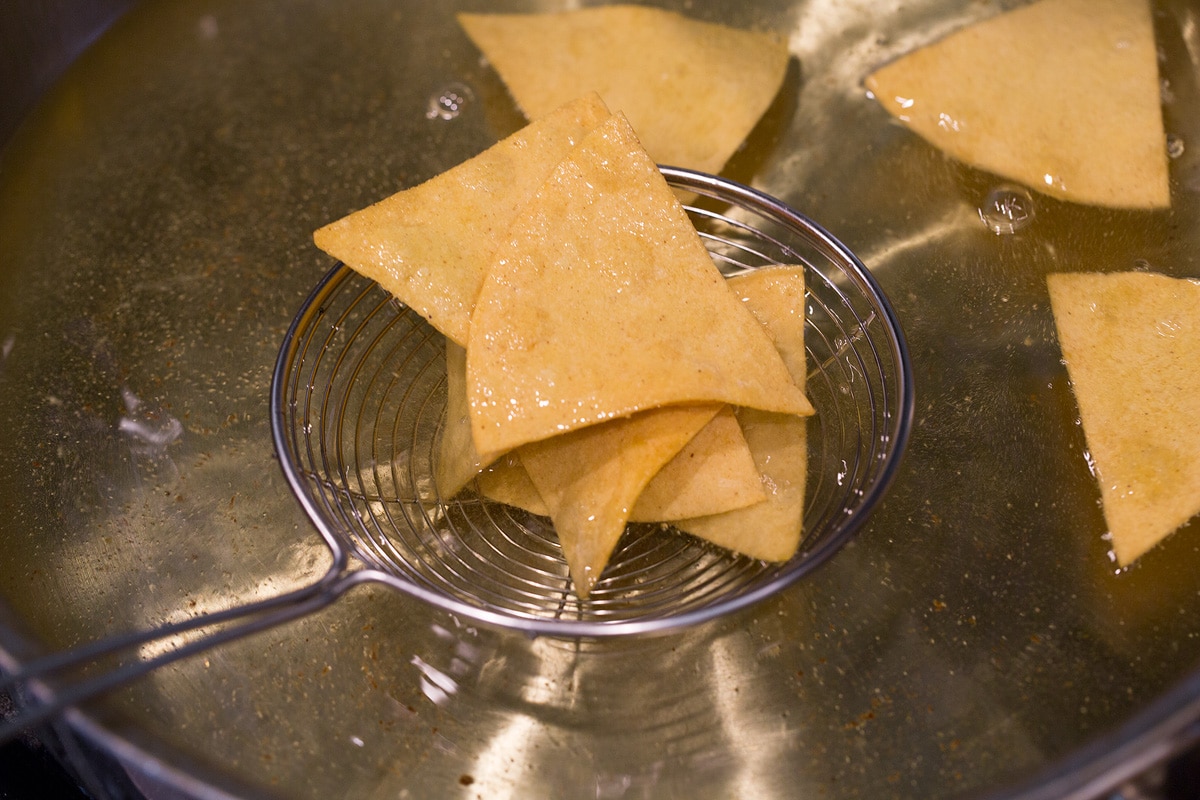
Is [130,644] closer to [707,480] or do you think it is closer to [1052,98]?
[707,480]

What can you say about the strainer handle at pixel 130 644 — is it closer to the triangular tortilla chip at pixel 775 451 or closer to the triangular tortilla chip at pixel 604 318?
the triangular tortilla chip at pixel 604 318

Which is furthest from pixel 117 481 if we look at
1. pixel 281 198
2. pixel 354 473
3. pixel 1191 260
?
pixel 1191 260

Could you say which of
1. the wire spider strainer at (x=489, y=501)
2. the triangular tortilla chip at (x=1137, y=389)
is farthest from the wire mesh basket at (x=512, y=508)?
the triangular tortilla chip at (x=1137, y=389)

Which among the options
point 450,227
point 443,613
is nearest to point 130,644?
point 443,613

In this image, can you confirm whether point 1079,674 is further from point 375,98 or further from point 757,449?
point 375,98

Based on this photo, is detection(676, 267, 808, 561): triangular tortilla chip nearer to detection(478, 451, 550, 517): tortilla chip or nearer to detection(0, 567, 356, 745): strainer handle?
detection(478, 451, 550, 517): tortilla chip

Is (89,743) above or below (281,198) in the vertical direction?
below
